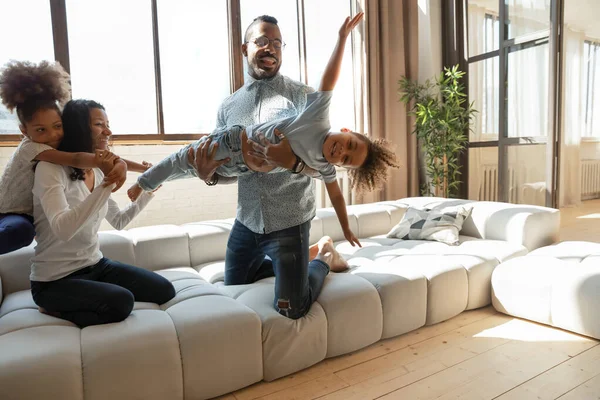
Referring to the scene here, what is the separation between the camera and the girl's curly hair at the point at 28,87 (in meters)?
1.46

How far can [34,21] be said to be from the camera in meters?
3.13

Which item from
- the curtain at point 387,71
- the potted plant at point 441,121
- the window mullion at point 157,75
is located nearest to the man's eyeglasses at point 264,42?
the window mullion at point 157,75

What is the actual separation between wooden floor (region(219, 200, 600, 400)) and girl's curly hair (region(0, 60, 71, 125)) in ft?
4.20

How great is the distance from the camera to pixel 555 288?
1.96m

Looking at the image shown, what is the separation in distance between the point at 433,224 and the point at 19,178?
231cm

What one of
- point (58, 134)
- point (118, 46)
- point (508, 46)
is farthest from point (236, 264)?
point (508, 46)

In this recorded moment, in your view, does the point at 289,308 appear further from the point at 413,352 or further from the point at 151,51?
the point at 151,51

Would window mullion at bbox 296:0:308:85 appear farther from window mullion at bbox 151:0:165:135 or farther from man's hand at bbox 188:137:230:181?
man's hand at bbox 188:137:230:181

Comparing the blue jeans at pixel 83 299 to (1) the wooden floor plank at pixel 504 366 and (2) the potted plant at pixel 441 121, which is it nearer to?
(1) the wooden floor plank at pixel 504 366

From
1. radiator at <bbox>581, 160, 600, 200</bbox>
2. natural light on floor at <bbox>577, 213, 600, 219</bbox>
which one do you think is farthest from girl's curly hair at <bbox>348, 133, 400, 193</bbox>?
radiator at <bbox>581, 160, 600, 200</bbox>

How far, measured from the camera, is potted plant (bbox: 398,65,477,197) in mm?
4160

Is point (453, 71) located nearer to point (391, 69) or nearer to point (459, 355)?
point (391, 69)

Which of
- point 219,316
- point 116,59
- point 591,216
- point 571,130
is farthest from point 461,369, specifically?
point 571,130

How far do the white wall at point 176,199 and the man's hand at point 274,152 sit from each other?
2.08 meters
